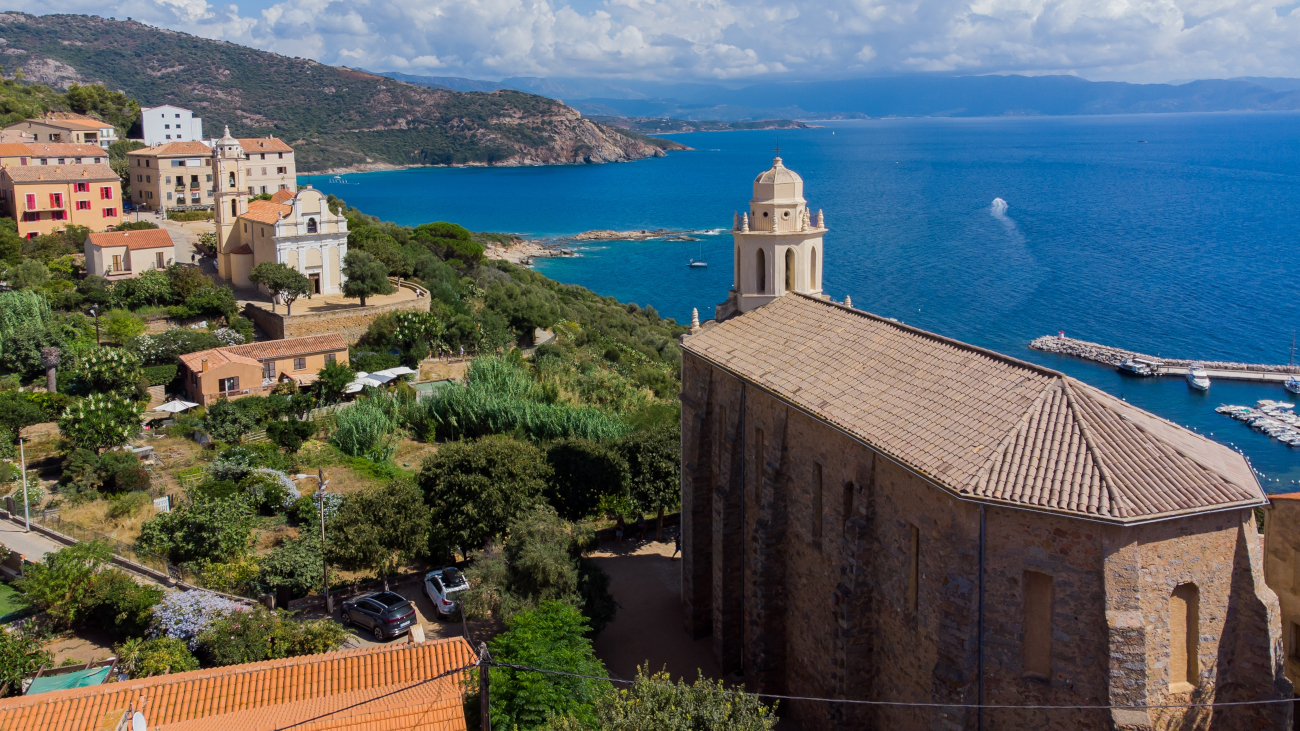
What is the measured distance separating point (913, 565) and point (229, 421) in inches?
1314

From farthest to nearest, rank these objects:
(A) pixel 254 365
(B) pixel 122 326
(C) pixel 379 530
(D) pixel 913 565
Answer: (B) pixel 122 326, (A) pixel 254 365, (C) pixel 379 530, (D) pixel 913 565

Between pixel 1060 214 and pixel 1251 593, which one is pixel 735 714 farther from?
pixel 1060 214

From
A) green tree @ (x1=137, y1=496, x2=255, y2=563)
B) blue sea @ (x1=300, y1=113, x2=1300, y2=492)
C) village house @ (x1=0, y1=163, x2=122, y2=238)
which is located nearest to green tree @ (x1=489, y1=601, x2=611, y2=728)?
green tree @ (x1=137, y1=496, x2=255, y2=563)

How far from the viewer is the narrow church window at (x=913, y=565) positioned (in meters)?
17.5

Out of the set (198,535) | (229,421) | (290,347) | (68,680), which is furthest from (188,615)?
Answer: (290,347)

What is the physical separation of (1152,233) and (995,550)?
129 metres

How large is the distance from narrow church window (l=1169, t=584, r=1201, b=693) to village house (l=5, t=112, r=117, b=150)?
90.2 meters

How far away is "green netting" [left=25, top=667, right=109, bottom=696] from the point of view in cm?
2059

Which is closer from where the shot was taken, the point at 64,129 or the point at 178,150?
the point at 178,150

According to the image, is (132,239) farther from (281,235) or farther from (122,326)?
(122,326)

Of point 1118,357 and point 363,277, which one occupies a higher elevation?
point 363,277

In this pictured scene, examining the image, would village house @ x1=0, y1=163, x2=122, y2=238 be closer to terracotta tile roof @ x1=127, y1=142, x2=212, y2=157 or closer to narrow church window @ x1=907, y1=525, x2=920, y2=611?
terracotta tile roof @ x1=127, y1=142, x2=212, y2=157

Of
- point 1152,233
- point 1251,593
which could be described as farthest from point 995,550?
point 1152,233

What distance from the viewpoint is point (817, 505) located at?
68.3ft
